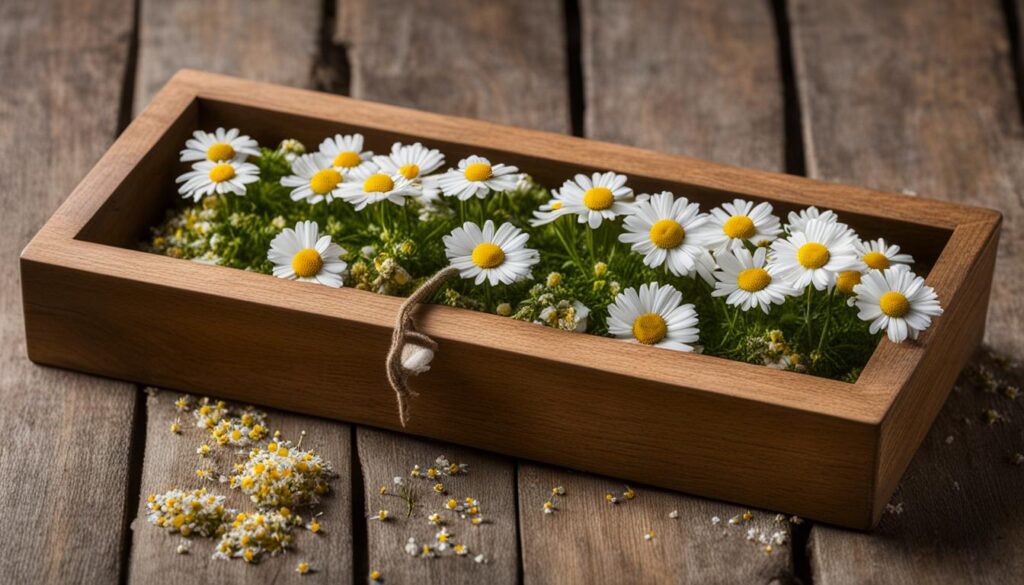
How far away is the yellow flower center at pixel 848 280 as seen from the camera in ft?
4.25

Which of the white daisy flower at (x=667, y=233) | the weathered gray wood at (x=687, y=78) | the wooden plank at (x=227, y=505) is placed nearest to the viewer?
the wooden plank at (x=227, y=505)

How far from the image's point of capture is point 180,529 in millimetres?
1258

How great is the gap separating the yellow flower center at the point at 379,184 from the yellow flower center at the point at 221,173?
134mm

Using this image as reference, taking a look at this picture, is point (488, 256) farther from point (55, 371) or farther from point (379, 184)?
point (55, 371)

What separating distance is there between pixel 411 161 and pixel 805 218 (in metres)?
0.36

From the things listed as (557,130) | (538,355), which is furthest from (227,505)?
(557,130)

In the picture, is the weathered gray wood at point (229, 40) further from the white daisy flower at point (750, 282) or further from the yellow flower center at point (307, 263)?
the white daisy flower at point (750, 282)

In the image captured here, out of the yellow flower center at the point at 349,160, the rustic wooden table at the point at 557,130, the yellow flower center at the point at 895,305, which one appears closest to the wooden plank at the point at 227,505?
the rustic wooden table at the point at 557,130

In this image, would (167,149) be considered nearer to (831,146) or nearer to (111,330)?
(111,330)

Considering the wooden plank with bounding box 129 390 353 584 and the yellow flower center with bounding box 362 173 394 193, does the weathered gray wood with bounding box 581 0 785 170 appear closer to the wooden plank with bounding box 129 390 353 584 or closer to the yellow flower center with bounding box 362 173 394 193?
the yellow flower center with bounding box 362 173 394 193

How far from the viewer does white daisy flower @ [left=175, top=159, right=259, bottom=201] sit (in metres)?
1.43

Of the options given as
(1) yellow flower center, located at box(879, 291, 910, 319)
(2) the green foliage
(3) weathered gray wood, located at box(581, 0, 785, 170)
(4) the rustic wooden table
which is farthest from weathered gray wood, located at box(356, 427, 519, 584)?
(3) weathered gray wood, located at box(581, 0, 785, 170)

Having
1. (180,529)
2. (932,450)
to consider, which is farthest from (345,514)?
(932,450)

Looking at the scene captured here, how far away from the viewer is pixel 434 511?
1.29m
